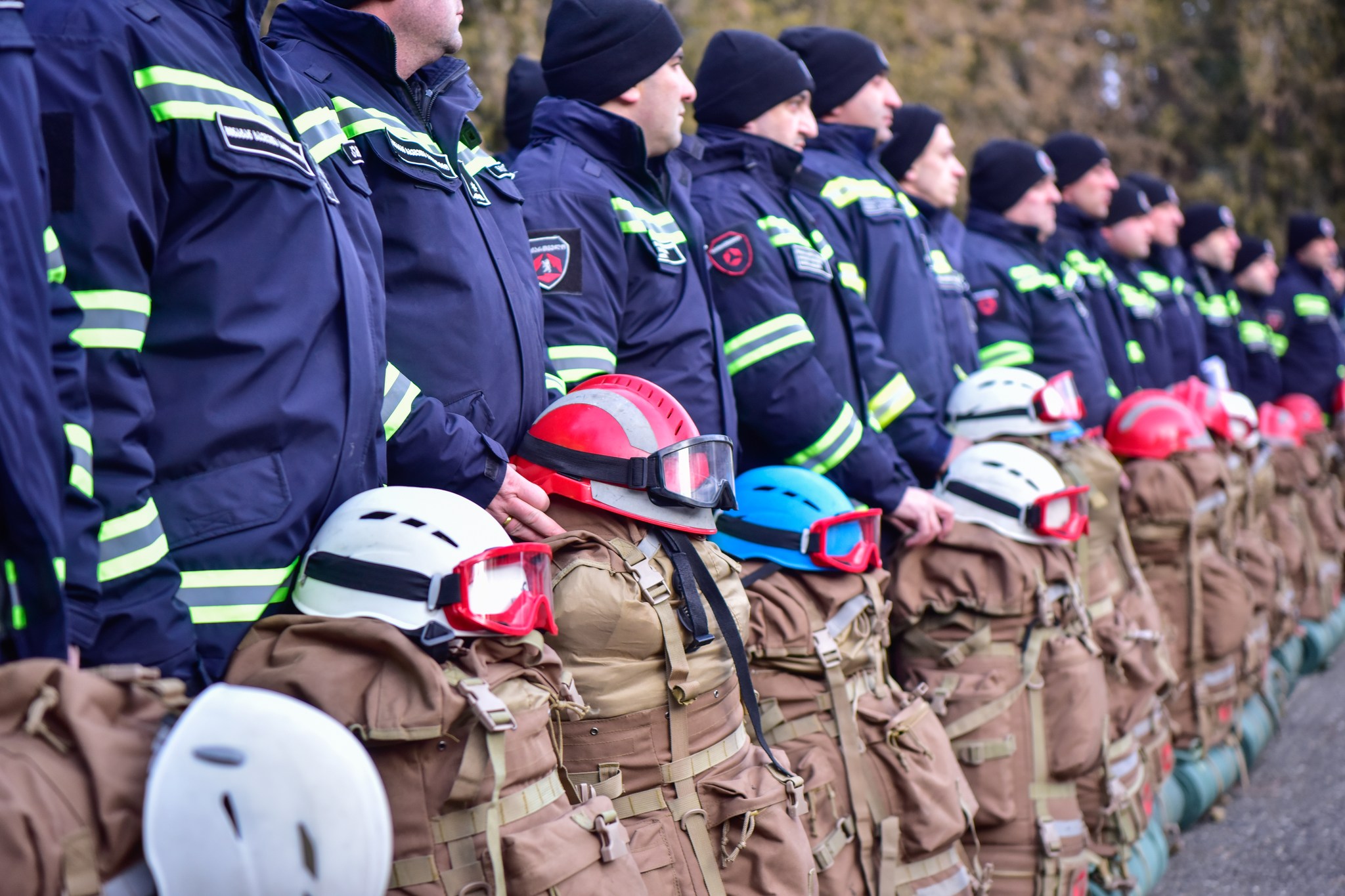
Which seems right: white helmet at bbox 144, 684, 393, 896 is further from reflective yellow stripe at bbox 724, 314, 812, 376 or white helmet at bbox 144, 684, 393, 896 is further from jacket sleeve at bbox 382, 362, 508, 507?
reflective yellow stripe at bbox 724, 314, 812, 376

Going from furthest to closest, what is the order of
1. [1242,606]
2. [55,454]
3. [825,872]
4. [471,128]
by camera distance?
1. [1242,606]
2. [825,872]
3. [471,128]
4. [55,454]

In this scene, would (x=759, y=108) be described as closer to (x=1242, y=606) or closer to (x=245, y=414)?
(x=245, y=414)

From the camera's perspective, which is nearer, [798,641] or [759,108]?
[798,641]

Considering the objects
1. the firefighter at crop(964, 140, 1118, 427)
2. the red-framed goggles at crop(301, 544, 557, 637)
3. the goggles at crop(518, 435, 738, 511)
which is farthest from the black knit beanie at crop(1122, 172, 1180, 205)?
the red-framed goggles at crop(301, 544, 557, 637)

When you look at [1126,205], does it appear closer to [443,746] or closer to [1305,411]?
[1305,411]

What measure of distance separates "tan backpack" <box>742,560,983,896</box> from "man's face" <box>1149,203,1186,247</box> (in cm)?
612

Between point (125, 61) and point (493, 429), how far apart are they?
1038 millimetres

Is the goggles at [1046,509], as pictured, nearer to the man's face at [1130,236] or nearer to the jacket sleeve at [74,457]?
the jacket sleeve at [74,457]

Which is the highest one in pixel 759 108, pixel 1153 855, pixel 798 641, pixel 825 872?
pixel 759 108

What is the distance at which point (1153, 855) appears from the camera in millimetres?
4996

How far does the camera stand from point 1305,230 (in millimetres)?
10633

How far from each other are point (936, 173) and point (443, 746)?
14.8 ft

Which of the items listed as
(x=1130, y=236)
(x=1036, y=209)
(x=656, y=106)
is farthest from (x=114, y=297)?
(x=1130, y=236)

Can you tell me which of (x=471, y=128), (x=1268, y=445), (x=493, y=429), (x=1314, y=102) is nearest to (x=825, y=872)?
(x=493, y=429)
